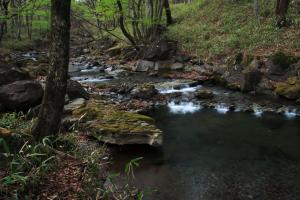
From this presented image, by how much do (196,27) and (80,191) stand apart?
25.7 metres

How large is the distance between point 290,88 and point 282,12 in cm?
897

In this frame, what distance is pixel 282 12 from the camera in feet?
76.4

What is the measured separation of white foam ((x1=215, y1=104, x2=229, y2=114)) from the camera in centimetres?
1499

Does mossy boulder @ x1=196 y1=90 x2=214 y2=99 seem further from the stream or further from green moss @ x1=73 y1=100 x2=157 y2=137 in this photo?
green moss @ x1=73 y1=100 x2=157 y2=137

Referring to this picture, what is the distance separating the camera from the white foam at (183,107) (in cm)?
1530

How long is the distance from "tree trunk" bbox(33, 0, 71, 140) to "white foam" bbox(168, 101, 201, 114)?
854 cm

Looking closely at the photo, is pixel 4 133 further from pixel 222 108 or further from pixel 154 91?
pixel 154 91

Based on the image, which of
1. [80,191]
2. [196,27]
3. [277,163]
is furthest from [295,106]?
[196,27]

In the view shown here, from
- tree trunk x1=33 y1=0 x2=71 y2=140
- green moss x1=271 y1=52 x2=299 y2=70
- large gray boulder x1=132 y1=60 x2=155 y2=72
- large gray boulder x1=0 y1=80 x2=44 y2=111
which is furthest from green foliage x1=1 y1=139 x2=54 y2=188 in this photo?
large gray boulder x1=132 y1=60 x2=155 y2=72

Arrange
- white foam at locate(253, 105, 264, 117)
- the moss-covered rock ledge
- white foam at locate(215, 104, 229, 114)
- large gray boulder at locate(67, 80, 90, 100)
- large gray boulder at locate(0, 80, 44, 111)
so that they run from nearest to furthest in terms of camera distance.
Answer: the moss-covered rock ledge < large gray boulder at locate(0, 80, 44, 111) < large gray boulder at locate(67, 80, 90, 100) < white foam at locate(253, 105, 264, 117) < white foam at locate(215, 104, 229, 114)

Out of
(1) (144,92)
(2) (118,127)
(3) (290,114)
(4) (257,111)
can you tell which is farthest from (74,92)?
(3) (290,114)

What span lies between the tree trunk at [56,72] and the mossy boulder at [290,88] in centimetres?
1167

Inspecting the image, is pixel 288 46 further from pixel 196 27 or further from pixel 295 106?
pixel 196 27

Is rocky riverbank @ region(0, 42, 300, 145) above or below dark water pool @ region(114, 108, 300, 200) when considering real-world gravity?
above
